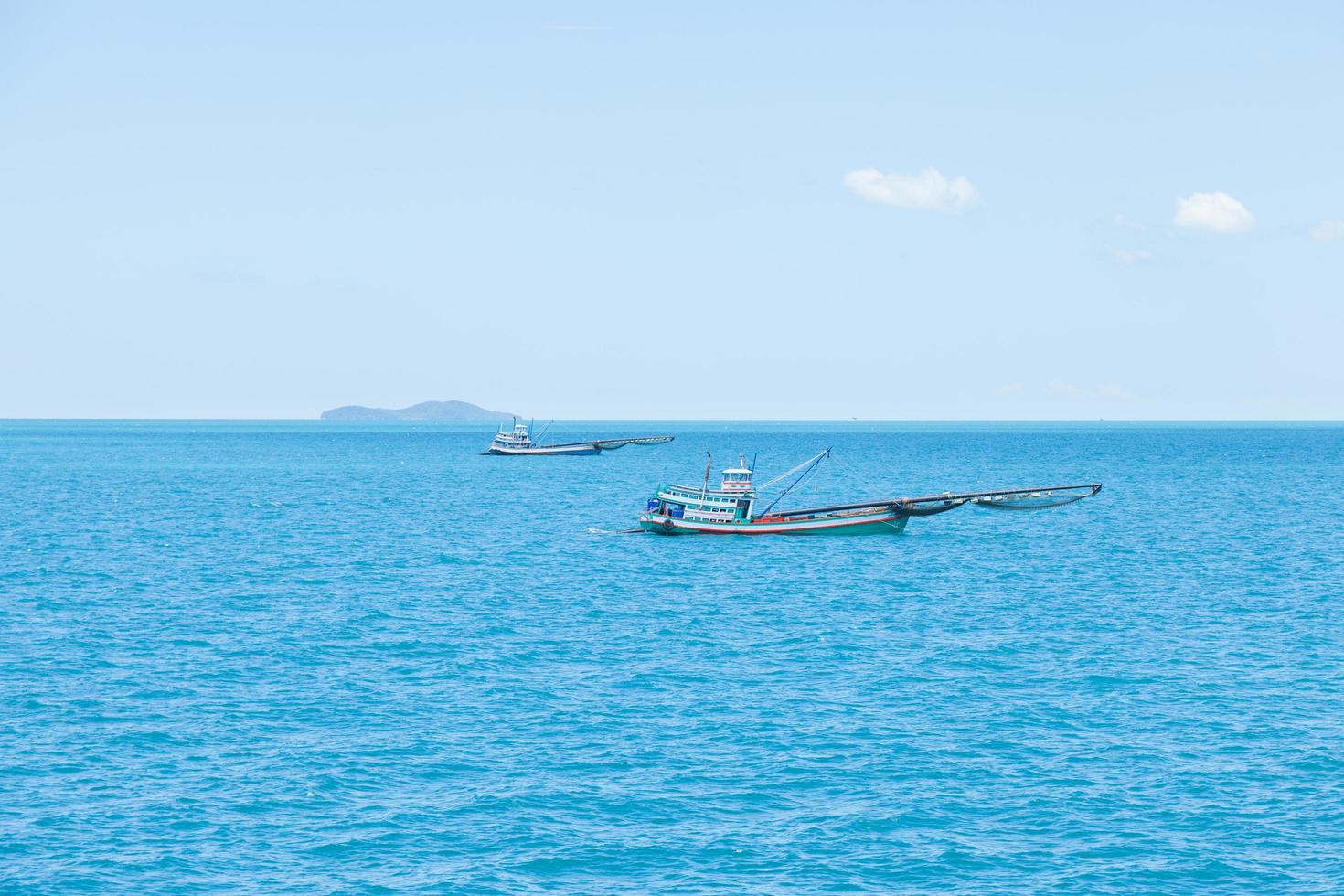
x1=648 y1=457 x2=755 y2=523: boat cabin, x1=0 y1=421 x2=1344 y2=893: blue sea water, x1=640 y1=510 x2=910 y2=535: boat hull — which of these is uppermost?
x1=648 y1=457 x2=755 y2=523: boat cabin

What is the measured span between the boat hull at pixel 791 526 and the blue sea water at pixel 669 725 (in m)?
12.9

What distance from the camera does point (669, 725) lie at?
46.1m

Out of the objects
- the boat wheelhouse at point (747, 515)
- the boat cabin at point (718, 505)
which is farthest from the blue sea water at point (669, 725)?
the boat wheelhouse at point (747, 515)

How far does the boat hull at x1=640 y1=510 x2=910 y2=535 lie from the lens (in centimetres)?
10600

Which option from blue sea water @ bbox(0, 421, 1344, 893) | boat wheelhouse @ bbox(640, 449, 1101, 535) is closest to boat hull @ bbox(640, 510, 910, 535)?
boat wheelhouse @ bbox(640, 449, 1101, 535)

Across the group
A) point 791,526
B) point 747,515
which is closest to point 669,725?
point 747,515

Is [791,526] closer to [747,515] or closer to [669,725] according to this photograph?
[747,515]

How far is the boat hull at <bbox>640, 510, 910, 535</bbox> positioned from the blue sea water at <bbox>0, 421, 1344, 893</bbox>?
42.4ft

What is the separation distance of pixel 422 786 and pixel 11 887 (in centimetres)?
1119

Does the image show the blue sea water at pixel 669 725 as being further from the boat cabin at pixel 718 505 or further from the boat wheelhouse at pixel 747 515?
the boat wheelhouse at pixel 747 515

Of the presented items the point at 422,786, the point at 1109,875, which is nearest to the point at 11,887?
the point at 422,786

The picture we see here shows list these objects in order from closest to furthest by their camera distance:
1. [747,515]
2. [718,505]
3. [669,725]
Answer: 1. [669,725]
2. [718,505]
3. [747,515]

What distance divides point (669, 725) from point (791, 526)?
61.9 meters

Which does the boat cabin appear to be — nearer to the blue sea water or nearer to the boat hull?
the boat hull
